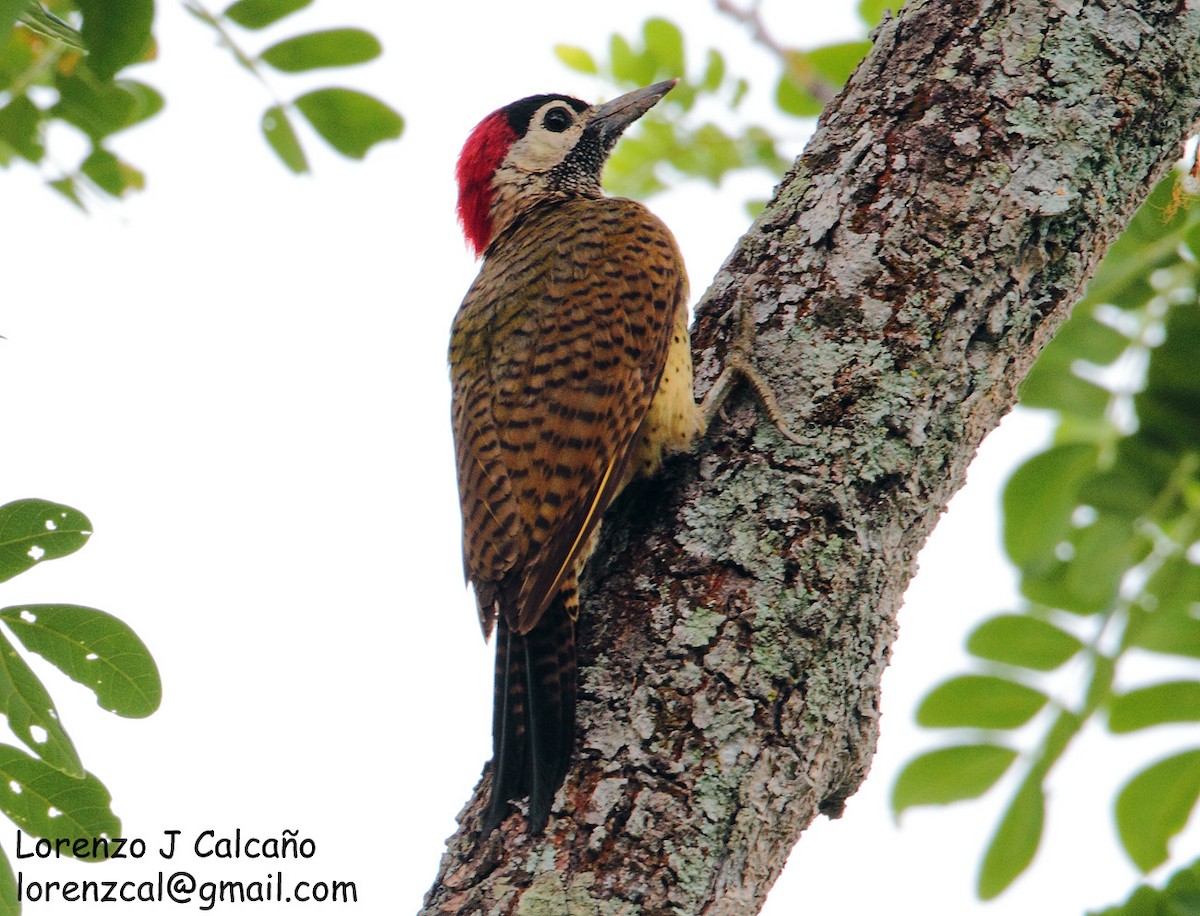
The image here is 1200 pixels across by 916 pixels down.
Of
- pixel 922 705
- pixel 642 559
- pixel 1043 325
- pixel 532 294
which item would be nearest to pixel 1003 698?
pixel 922 705

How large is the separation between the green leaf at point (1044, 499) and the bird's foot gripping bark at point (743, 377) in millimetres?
1292

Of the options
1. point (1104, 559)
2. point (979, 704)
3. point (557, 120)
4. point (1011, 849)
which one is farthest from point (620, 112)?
point (1011, 849)

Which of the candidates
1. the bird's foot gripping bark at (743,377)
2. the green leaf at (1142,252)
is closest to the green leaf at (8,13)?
the bird's foot gripping bark at (743,377)

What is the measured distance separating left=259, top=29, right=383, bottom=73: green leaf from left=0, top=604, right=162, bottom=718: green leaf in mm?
1816

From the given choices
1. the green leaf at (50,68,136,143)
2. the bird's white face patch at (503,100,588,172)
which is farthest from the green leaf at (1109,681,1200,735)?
the green leaf at (50,68,136,143)

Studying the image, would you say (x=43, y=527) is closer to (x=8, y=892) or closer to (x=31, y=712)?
(x=31, y=712)

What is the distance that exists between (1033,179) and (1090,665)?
4.90 ft

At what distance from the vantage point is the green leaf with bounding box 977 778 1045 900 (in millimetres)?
3516

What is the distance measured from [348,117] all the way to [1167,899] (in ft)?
9.03

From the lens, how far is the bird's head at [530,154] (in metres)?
4.94

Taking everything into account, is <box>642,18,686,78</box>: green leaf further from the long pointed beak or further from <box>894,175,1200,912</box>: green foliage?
<box>894,175,1200,912</box>: green foliage

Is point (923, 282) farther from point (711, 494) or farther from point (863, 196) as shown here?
point (711, 494)

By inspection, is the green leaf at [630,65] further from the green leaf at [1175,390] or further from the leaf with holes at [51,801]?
the leaf with holes at [51,801]

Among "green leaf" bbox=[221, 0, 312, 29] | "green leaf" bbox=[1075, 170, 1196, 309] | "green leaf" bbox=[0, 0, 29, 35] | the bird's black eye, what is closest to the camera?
"green leaf" bbox=[0, 0, 29, 35]
